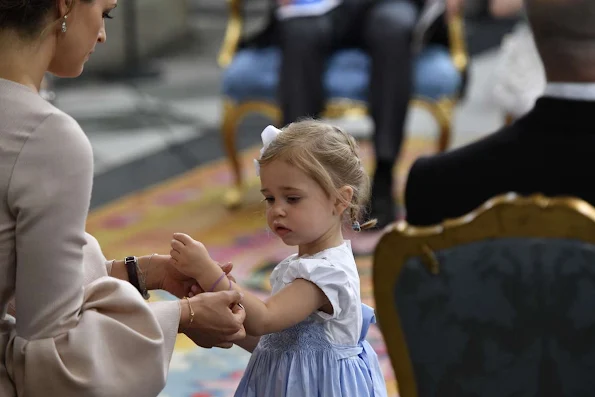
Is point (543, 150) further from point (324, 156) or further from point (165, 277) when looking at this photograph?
point (165, 277)

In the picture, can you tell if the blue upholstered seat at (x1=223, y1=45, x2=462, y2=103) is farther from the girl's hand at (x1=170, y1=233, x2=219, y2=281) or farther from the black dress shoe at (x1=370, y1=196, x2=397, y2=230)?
the girl's hand at (x1=170, y1=233, x2=219, y2=281)

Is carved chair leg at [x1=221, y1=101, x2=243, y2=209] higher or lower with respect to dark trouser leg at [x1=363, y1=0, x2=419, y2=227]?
lower

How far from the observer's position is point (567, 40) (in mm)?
1788

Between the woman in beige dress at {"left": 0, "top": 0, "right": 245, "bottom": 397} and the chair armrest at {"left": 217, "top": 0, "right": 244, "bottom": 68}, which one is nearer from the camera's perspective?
the woman in beige dress at {"left": 0, "top": 0, "right": 245, "bottom": 397}

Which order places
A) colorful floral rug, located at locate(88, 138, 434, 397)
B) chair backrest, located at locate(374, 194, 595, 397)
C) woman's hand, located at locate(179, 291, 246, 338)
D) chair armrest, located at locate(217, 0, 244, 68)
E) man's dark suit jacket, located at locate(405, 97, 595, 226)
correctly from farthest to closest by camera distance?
chair armrest, located at locate(217, 0, 244, 68)
colorful floral rug, located at locate(88, 138, 434, 397)
woman's hand, located at locate(179, 291, 246, 338)
man's dark suit jacket, located at locate(405, 97, 595, 226)
chair backrest, located at locate(374, 194, 595, 397)

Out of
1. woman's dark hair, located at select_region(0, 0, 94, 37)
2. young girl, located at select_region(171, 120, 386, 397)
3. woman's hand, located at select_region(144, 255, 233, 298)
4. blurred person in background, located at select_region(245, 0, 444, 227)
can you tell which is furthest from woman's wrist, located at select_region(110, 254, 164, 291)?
blurred person in background, located at select_region(245, 0, 444, 227)

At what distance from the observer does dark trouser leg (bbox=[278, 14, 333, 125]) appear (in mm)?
4961

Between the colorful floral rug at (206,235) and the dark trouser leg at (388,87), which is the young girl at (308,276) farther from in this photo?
the dark trouser leg at (388,87)

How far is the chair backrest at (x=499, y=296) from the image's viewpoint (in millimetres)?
1523

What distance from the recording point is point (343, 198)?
6.69ft

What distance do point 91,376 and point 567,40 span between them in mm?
931

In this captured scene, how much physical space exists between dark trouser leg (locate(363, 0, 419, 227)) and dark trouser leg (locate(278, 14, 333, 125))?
23cm

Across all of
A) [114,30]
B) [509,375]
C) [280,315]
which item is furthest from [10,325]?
[114,30]

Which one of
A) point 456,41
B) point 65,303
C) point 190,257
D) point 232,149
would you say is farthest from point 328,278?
point 232,149
